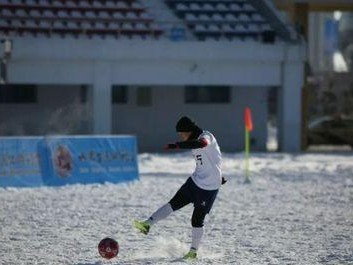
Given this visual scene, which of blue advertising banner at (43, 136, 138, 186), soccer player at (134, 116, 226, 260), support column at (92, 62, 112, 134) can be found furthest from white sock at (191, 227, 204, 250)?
support column at (92, 62, 112, 134)

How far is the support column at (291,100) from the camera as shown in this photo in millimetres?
29219

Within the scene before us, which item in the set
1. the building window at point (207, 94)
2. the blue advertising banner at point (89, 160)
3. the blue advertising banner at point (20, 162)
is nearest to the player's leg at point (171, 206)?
the blue advertising banner at point (20, 162)

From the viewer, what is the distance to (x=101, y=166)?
666 inches

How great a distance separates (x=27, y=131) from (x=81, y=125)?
223 centimetres

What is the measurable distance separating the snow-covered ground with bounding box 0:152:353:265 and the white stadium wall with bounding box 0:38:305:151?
8.85 metres

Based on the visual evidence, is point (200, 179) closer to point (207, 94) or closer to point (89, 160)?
point (89, 160)

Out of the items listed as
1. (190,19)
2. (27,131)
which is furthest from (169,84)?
(27,131)

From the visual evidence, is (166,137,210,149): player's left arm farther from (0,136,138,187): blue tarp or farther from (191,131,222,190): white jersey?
(0,136,138,187): blue tarp

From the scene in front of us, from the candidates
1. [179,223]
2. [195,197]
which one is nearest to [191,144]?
[195,197]

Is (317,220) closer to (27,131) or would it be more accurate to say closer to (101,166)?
(101,166)

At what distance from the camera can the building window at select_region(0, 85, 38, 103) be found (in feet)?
95.5

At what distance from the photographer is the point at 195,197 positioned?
849 centimetres

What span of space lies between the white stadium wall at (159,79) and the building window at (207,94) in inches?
10.9

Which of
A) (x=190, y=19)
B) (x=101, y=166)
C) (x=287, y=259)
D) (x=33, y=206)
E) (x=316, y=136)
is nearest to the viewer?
(x=287, y=259)
